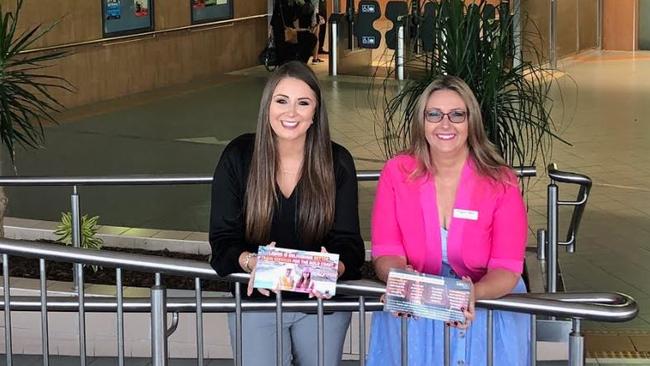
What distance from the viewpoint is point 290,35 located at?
64.9ft

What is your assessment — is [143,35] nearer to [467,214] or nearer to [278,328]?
[278,328]

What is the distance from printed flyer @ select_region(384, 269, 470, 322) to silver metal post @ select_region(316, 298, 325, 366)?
1.27ft

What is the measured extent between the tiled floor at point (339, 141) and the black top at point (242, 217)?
328 centimetres

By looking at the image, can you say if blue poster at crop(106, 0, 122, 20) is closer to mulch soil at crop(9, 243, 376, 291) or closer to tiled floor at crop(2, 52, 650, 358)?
tiled floor at crop(2, 52, 650, 358)

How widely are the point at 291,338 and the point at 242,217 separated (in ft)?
1.55

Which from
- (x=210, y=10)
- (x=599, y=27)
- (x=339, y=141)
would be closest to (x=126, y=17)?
(x=210, y=10)

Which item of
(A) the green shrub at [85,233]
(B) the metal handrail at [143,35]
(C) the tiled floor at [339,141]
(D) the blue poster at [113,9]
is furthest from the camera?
(D) the blue poster at [113,9]

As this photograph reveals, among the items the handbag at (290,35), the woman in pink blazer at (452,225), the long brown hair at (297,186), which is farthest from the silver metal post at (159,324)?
the handbag at (290,35)

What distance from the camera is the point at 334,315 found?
416 centimetres

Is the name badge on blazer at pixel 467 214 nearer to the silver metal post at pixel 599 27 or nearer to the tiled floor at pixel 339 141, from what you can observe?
the tiled floor at pixel 339 141

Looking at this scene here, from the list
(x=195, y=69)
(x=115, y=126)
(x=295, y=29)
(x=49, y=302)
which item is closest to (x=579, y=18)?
(x=295, y=29)

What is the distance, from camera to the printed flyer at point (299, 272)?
3.69m

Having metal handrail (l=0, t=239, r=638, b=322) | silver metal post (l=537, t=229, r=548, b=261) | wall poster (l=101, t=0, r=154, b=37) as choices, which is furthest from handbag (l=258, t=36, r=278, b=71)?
metal handrail (l=0, t=239, r=638, b=322)

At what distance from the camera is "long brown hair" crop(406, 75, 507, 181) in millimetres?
4031
